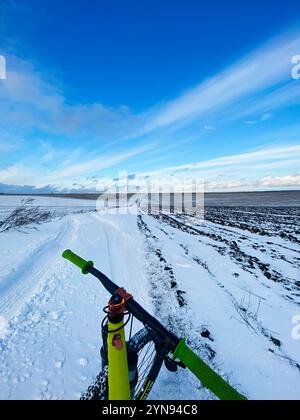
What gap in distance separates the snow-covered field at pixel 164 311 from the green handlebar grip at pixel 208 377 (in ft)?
5.58

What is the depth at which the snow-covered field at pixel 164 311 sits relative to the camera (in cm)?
332

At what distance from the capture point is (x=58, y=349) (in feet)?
12.7

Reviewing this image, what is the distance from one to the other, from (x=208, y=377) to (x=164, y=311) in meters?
3.55

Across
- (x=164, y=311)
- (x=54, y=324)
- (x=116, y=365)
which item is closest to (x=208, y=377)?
(x=116, y=365)

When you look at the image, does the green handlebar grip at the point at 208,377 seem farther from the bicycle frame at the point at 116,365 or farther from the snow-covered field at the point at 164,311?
the snow-covered field at the point at 164,311

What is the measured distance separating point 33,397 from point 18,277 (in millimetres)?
4360

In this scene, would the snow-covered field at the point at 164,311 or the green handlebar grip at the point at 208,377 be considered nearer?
the green handlebar grip at the point at 208,377

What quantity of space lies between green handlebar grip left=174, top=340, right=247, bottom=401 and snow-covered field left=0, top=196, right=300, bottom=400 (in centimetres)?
170

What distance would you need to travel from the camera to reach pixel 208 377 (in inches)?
67.8

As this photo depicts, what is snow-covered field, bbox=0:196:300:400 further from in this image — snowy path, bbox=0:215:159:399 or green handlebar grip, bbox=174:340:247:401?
green handlebar grip, bbox=174:340:247:401

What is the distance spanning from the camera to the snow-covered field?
3320 mm

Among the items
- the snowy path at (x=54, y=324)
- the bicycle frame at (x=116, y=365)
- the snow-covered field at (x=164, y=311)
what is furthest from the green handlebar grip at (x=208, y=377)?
the snowy path at (x=54, y=324)
